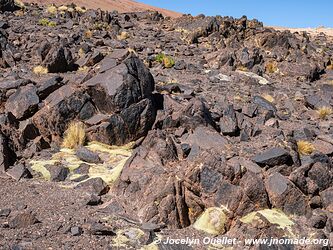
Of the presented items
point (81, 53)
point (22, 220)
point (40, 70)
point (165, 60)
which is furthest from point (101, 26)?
point (22, 220)

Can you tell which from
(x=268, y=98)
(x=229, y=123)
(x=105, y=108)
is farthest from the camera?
(x=268, y=98)

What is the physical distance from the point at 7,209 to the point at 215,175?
5.08 metres

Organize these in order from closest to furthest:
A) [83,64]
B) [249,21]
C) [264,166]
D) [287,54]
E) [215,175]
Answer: [215,175], [264,166], [83,64], [287,54], [249,21]

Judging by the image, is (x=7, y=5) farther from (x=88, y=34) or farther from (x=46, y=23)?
(x=88, y=34)

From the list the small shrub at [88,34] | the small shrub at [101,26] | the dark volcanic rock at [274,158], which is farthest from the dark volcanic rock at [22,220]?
the small shrub at [101,26]

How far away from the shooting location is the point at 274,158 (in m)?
11.1

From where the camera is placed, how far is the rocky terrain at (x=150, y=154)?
916cm

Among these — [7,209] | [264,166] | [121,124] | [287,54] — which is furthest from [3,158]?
[287,54]

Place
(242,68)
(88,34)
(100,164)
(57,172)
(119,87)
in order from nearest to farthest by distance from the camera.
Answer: (57,172) → (100,164) → (119,87) → (242,68) → (88,34)

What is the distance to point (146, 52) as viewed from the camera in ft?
85.9

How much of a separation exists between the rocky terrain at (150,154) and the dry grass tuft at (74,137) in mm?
52

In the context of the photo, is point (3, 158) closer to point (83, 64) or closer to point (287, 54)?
point (83, 64)

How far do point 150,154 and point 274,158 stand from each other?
11.5 ft

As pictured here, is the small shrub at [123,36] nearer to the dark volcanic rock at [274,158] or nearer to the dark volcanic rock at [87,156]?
the dark volcanic rock at [87,156]
